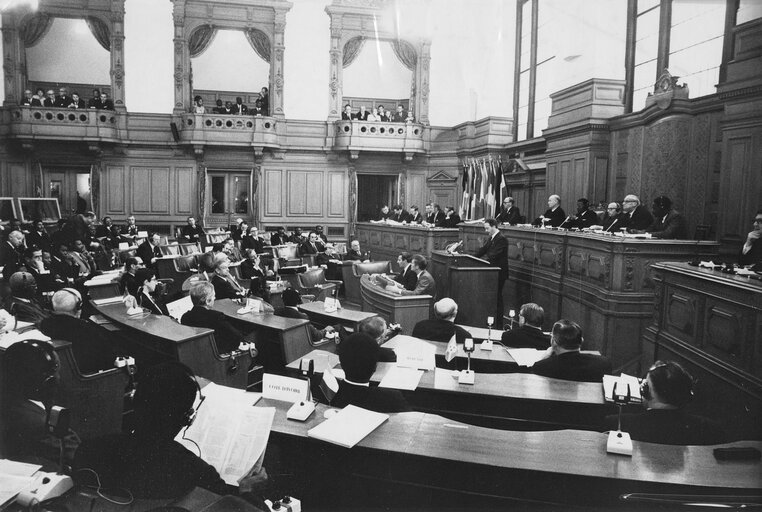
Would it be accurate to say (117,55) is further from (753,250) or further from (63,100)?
(753,250)

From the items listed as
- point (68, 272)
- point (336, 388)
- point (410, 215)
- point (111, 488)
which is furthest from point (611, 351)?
point (410, 215)

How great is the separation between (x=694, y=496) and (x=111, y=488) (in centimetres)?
219

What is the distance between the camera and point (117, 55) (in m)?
15.6

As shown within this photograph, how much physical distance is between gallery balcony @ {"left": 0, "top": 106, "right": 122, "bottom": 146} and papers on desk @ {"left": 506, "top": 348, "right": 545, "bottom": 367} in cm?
1441

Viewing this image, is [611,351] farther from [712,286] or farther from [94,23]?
[94,23]

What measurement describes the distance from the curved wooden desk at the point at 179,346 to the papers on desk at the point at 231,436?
1.99 metres

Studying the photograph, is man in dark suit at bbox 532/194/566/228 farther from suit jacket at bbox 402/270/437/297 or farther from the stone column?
the stone column

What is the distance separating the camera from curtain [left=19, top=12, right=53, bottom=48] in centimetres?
1530

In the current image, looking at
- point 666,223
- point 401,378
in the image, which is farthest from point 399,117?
point 401,378

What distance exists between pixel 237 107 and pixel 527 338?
1372 cm

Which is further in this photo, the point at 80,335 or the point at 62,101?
the point at 62,101

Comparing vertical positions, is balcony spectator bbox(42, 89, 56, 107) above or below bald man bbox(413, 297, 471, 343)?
above

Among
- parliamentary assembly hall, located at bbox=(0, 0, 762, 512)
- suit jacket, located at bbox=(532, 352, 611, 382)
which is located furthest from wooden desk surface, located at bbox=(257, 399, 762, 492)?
suit jacket, located at bbox=(532, 352, 611, 382)

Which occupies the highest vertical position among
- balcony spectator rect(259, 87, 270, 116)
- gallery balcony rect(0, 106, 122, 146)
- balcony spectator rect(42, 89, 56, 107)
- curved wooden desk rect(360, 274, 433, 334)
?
balcony spectator rect(259, 87, 270, 116)
